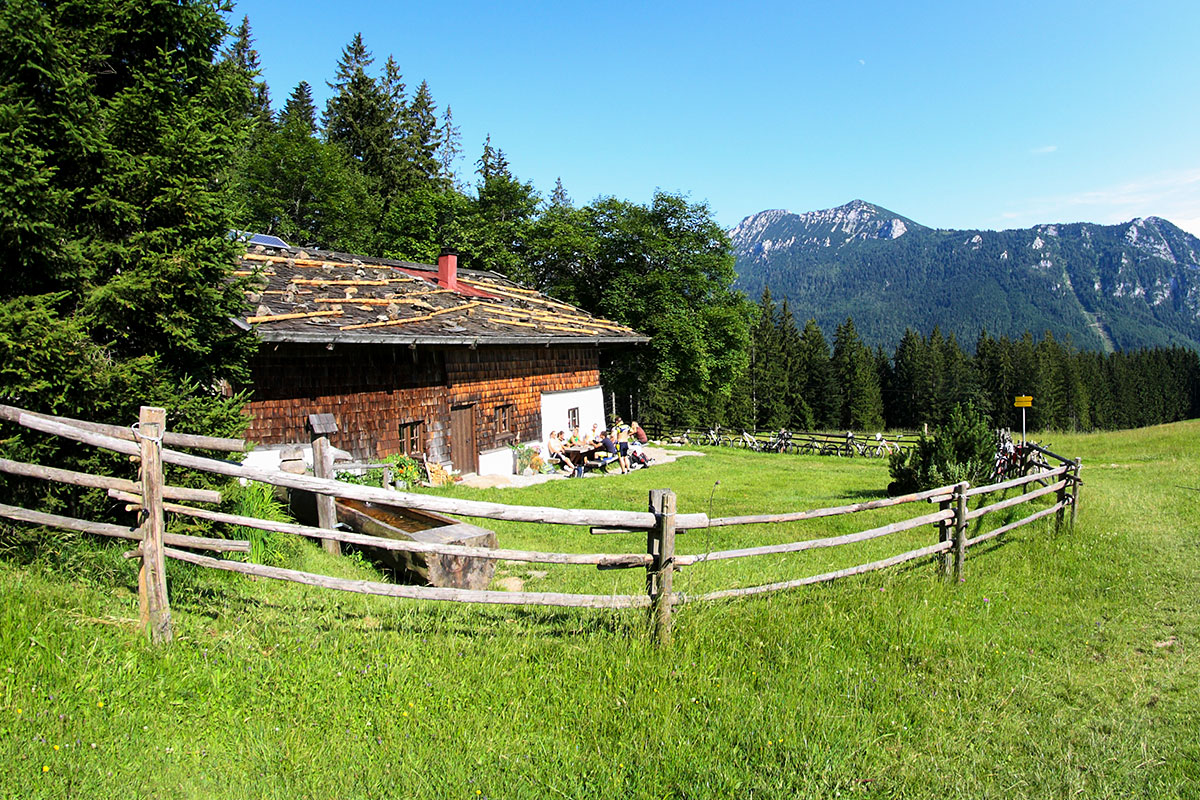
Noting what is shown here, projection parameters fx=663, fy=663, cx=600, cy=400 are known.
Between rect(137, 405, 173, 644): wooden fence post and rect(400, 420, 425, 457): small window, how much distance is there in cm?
1092

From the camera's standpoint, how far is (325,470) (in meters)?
8.64

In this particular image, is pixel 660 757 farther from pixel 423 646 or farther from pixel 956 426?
pixel 956 426

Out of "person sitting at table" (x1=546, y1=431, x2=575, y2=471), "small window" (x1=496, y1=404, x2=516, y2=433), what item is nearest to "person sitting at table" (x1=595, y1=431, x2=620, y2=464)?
"person sitting at table" (x1=546, y1=431, x2=575, y2=471)

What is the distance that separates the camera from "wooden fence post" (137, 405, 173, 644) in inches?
167

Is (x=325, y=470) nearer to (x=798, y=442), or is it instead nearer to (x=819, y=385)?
(x=798, y=442)

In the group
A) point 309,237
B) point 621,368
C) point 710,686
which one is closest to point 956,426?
point 710,686

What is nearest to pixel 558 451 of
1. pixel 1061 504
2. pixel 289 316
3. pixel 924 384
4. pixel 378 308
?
pixel 378 308

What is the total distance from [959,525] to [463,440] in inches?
499

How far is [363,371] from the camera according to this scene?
13992 millimetres

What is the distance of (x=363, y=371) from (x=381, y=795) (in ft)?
39.0

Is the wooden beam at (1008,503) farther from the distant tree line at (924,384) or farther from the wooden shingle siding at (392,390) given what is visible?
the distant tree line at (924,384)

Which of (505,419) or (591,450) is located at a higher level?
(505,419)

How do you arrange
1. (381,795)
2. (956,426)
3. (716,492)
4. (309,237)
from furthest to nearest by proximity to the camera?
(309,237) < (716,492) < (956,426) < (381,795)

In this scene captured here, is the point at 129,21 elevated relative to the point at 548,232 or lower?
lower
